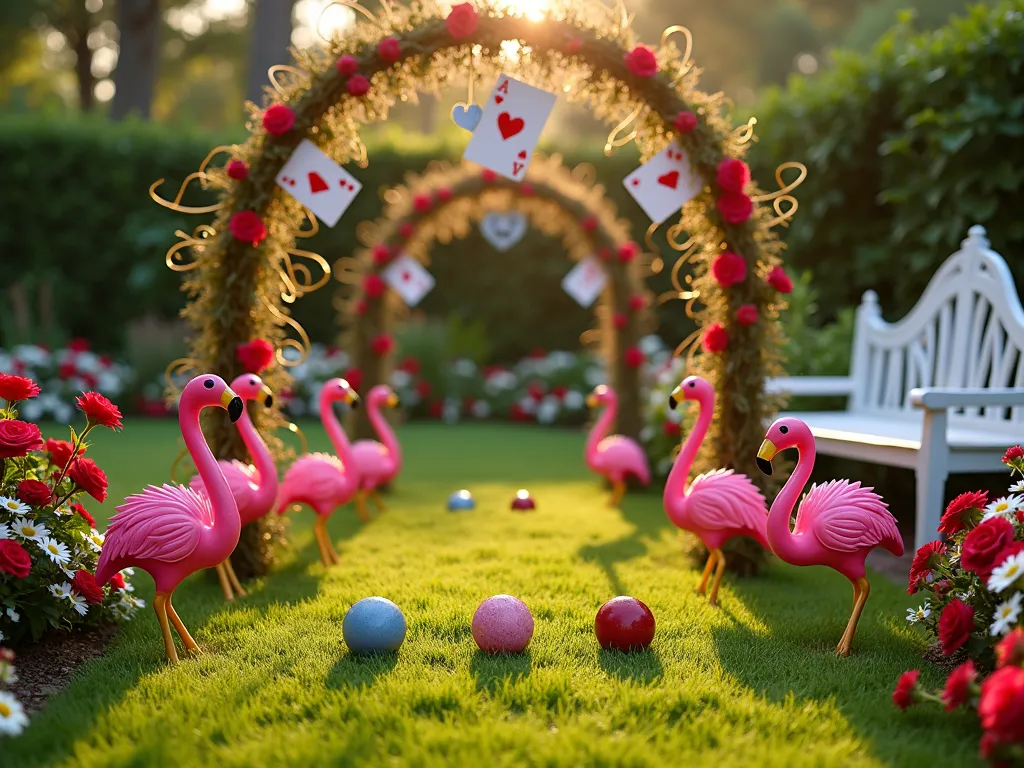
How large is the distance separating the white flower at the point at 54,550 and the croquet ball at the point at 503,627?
146 centimetres

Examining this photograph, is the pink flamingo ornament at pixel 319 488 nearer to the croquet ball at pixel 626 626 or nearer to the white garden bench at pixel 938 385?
the croquet ball at pixel 626 626

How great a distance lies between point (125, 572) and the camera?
3857 mm

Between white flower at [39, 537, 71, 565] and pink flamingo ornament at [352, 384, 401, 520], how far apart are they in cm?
247

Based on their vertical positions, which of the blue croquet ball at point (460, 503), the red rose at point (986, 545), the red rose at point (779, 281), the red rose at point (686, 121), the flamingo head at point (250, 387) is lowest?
the blue croquet ball at point (460, 503)

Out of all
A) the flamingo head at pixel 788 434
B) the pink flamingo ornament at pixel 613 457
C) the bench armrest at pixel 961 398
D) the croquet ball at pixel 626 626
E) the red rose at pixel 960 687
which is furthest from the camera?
the pink flamingo ornament at pixel 613 457

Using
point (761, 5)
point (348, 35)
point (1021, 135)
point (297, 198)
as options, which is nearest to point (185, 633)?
point (297, 198)

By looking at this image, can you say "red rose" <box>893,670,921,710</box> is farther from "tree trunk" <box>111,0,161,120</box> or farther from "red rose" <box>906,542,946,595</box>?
"tree trunk" <box>111,0,161,120</box>

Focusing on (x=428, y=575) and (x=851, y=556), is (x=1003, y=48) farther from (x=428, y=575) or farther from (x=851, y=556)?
(x=428, y=575)

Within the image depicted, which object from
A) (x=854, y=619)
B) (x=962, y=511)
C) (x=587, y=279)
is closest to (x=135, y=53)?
(x=587, y=279)

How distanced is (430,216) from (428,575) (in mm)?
3272

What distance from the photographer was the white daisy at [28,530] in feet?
10.0

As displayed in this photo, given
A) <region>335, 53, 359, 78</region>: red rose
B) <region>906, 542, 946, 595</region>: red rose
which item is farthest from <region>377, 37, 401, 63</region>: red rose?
<region>906, 542, 946, 595</region>: red rose

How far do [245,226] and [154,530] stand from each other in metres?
1.63

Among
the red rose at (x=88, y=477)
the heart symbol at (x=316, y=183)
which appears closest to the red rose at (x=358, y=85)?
the heart symbol at (x=316, y=183)
